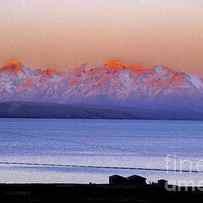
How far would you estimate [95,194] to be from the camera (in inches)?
491

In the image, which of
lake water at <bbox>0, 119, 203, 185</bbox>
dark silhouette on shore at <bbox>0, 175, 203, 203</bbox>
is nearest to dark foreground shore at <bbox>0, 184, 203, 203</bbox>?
dark silhouette on shore at <bbox>0, 175, 203, 203</bbox>

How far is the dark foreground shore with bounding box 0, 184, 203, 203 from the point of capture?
38.5 feet

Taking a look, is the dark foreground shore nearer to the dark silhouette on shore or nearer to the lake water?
the dark silhouette on shore

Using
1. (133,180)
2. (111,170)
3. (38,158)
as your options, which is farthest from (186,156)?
(133,180)

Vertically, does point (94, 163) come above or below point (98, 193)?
above

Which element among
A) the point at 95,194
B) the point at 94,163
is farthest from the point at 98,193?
the point at 94,163

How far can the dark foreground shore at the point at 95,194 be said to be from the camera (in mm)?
11734

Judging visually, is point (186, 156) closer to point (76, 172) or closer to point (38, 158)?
point (38, 158)

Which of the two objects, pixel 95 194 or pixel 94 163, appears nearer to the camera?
pixel 95 194

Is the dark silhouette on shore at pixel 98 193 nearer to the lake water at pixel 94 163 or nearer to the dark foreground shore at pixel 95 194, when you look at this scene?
the dark foreground shore at pixel 95 194

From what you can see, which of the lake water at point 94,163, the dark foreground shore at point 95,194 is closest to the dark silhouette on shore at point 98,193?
the dark foreground shore at point 95,194

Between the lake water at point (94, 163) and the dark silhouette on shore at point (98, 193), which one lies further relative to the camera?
the lake water at point (94, 163)

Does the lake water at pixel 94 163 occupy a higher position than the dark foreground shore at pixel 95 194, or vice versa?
the lake water at pixel 94 163

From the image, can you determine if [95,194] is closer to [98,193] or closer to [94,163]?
[98,193]
